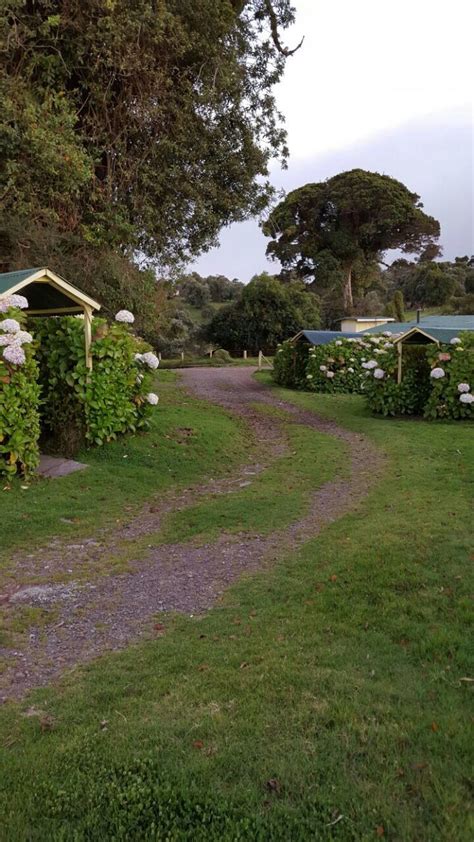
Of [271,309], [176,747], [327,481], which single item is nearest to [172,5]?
[327,481]

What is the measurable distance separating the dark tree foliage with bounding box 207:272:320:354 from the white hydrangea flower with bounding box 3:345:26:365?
3490 cm

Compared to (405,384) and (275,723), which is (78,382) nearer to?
(275,723)

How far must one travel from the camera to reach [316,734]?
2738 millimetres

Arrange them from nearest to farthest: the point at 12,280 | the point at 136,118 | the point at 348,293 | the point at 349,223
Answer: the point at 12,280 → the point at 136,118 → the point at 349,223 → the point at 348,293

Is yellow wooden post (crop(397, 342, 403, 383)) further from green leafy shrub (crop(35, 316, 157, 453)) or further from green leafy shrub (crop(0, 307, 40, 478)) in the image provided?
green leafy shrub (crop(0, 307, 40, 478))

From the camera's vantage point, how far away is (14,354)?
7.94 metres

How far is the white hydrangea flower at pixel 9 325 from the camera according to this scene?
8023 millimetres

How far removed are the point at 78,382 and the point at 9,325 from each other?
2.05m

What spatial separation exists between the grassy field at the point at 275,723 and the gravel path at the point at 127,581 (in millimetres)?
273

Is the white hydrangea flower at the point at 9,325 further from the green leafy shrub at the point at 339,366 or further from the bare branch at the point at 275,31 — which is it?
the green leafy shrub at the point at 339,366

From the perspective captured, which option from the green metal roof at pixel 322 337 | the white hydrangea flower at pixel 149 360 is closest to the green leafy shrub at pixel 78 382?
the white hydrangea flower at pixel 149 360

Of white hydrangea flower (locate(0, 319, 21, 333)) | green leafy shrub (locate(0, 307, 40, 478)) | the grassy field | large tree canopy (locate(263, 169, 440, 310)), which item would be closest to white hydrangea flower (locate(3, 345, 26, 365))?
green leafy shrub (locate(0, 307, 40, 478))

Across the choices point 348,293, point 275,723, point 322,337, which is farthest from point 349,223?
point 275,723

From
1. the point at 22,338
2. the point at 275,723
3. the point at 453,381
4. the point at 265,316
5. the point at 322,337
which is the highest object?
the point at 265,316
